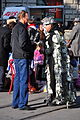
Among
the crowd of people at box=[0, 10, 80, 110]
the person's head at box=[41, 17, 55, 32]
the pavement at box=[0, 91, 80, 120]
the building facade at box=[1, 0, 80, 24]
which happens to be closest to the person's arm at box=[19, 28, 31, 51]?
the crowd of people at box=[0, 10, 80, 110]

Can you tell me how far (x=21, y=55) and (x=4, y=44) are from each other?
2.33 metres

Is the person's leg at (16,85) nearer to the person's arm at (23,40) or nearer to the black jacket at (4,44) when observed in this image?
the person's arm at (23,40)

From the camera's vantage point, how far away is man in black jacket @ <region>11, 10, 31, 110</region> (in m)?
6.97

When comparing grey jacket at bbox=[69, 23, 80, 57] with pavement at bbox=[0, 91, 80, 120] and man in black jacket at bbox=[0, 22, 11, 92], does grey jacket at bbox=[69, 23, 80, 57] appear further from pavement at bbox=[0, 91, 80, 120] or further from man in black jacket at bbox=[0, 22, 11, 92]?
pavement at bbox=[0, 91, 80, 120]

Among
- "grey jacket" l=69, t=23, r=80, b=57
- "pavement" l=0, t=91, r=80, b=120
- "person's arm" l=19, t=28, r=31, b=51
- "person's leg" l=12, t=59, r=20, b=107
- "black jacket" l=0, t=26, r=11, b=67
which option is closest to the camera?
"pavement" l=0, t=91, r=80, b=120

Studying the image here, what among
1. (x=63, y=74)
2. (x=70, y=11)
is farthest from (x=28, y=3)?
(x=63, y=74)

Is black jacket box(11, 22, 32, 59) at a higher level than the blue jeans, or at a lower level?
higher

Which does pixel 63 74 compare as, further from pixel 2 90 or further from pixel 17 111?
pixel 2 90

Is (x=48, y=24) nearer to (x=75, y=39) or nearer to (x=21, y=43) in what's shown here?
(x=21, y=43)

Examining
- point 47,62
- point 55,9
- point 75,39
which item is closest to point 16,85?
point 47,62

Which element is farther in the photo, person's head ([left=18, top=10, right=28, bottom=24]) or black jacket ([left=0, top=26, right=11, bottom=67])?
black jacket ([left=0, top=26, right=11, bottom=67])

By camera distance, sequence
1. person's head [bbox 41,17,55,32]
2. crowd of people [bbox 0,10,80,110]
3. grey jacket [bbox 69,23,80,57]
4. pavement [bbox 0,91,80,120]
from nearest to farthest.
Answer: pavement [bbox 0,91,80,120] < crowd of people [bbox 0,10,80,110] < person's head [bbox 41,17,55,32] < grey jacket [bbox 69,23,80,57]

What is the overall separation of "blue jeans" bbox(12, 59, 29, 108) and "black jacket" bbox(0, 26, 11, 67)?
6.98 ft

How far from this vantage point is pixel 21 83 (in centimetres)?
713
